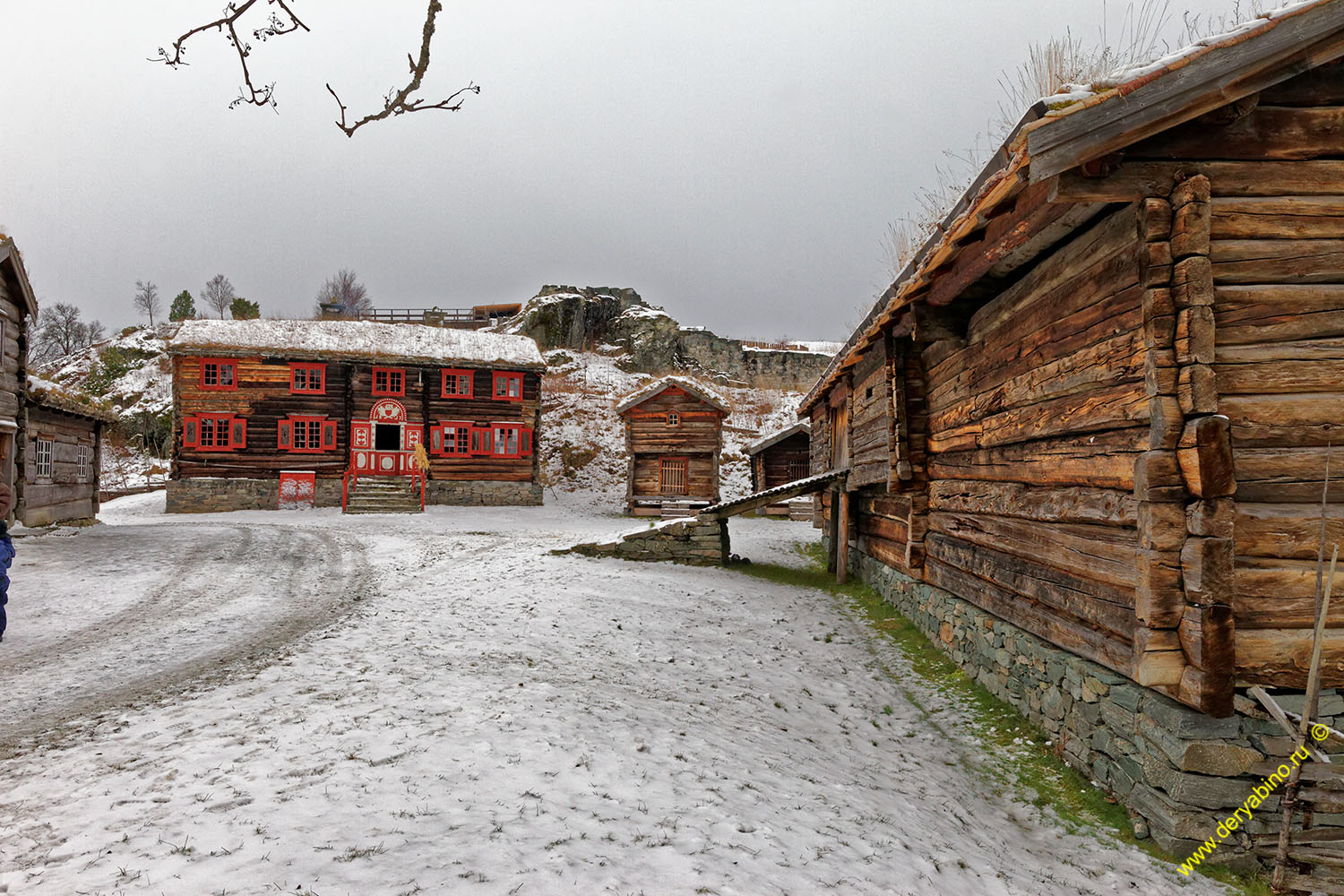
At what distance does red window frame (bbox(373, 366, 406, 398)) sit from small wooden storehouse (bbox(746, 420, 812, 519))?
583 inches

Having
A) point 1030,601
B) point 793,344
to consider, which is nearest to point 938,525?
point 1030,601

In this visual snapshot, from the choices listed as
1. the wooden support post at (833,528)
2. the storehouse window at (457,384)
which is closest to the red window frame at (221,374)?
the storehouse window at (457,384)

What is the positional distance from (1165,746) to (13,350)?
21009mm

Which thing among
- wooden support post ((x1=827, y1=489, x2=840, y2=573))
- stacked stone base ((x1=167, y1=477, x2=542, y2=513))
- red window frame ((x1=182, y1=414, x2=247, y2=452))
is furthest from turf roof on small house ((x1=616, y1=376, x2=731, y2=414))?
red window frame ((x1=182, y1=414, x2=247, y2=452))

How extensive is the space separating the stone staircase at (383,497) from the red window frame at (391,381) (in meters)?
3.60

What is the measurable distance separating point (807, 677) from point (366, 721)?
15.8 feet

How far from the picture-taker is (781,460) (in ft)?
93.6

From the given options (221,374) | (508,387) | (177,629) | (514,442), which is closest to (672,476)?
(514,442)

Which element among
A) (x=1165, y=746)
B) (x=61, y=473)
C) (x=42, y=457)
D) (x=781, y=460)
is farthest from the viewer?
(x=781, y=460)

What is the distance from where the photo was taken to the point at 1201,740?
13.3 ft

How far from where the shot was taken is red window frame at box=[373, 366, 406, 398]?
26625 mm

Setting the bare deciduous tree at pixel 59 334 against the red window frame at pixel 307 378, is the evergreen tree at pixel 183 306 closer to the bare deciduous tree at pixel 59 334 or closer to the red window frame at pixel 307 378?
the bare deciduous tree at pixel 59 334

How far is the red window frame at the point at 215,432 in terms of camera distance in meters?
24.9

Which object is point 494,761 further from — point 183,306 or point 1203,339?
point 183,306
